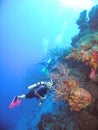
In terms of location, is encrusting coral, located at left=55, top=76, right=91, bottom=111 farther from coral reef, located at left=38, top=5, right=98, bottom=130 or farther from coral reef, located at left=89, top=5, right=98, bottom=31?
coral reef, located at left=89, top=5, right=98, bottom=31

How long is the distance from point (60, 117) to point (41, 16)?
7520cm

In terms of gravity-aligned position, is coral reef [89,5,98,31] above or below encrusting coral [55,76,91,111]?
above

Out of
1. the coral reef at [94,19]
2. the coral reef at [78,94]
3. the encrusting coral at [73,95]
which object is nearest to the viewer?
the encrusting coral at [73,95]

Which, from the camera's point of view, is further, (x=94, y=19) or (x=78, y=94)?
(x=94, y=19)

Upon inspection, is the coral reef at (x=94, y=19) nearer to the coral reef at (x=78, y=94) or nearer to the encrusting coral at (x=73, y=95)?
the coral reef at (x=78, y=94)

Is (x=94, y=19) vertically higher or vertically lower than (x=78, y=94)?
higher

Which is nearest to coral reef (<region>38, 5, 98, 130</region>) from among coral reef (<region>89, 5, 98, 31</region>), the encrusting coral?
the encrusting coral

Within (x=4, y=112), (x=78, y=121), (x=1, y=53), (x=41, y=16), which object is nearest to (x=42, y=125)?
(x=78, y=121)

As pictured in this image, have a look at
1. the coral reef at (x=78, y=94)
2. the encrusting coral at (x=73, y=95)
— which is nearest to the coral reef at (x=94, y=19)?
the coral reef at (x=78, y=94)

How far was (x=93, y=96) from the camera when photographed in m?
5.82

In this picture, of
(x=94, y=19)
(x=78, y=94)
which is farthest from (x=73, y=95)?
(x=94, y=19)

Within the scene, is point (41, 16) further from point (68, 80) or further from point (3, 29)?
point (68, 80)

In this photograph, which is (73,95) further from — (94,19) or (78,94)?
(94,19)

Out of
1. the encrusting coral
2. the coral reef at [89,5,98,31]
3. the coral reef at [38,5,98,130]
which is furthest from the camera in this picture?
the coral reef at [89,5,98,31]
